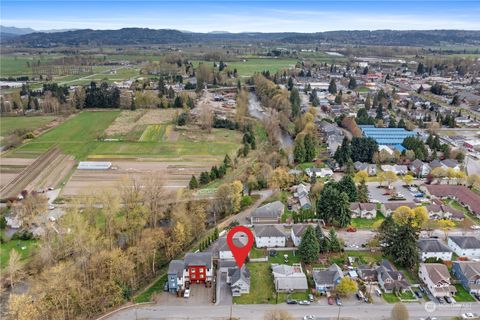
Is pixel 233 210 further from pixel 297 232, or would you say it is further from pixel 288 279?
pixel 288 279

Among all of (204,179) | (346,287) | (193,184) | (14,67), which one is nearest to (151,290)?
(346,287)

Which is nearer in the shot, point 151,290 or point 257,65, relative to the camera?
point 151,290

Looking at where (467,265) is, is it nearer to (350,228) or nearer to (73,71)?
(350,228)

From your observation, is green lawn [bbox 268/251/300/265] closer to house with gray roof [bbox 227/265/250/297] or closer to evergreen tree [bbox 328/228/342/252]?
evergreen tree [bbox 328/228/342/252]

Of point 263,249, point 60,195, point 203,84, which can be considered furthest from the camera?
point 203,84

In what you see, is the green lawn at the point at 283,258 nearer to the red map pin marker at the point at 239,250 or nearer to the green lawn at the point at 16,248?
the red map pin marker at the point at 239,250

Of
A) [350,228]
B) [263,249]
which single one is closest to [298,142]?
[350,228]
